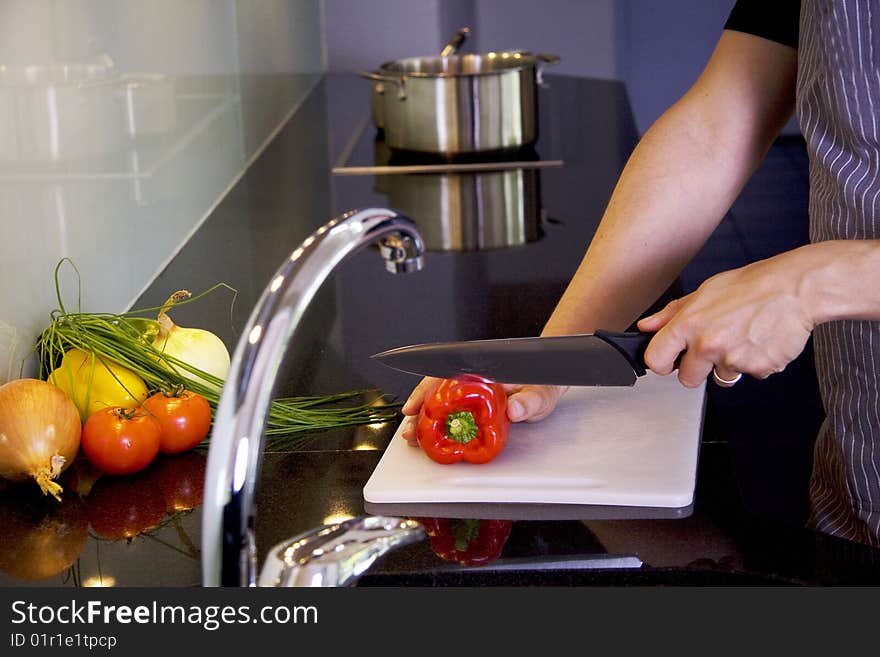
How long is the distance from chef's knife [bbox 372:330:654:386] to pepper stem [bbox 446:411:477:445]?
5 cm

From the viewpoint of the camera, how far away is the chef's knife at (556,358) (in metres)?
1.07

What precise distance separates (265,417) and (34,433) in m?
0.42

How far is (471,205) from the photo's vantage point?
215cm

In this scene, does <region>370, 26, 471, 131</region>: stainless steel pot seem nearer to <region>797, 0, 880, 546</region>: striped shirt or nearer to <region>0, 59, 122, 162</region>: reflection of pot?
<region>0, 59, 122, 162</region>: reflection of pot

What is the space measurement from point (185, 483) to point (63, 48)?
24.5 inches

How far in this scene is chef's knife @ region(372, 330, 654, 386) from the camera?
1.07 meters

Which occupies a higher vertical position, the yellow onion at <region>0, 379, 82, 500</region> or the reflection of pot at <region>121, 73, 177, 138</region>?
the reflection of pot at <region>121, 73, 177, 138</region>

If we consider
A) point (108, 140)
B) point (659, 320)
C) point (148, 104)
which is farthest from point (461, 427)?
point (148, 104)

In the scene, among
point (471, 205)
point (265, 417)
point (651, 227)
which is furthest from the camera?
point (471, 205)

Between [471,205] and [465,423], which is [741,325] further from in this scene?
[471,205]

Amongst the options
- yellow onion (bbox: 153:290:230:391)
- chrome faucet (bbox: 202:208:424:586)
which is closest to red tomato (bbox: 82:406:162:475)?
yellow onion (bbox: 153:290:230:391)

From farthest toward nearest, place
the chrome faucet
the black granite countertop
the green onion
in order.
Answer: the green onion
the black granite countertop
the chrome faucet

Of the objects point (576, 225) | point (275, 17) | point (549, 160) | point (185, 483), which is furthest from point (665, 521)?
point (275, 17)

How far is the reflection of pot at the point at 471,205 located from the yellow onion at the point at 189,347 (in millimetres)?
748
